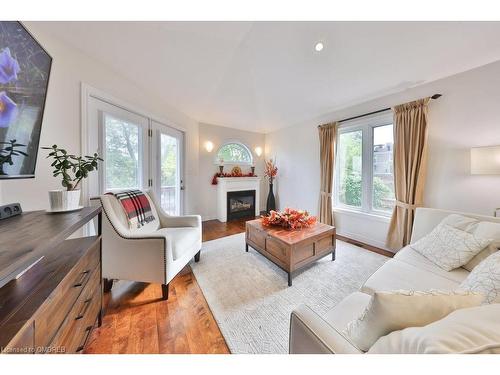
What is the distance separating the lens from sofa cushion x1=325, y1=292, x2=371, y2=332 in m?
0.91

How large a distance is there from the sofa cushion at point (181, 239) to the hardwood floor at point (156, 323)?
1.19 ft

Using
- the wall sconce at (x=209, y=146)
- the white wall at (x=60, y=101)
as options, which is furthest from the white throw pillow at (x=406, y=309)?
the wall sconce at (x=209, y=146)

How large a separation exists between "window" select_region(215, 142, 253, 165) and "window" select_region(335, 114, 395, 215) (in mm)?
2269

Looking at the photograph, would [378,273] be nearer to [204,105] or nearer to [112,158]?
[112,158]

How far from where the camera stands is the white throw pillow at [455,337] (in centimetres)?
43

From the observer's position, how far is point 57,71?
154 cm

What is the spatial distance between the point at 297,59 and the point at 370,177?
209cm

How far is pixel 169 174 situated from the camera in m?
3.17

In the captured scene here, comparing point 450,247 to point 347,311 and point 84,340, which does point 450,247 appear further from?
point 84,340

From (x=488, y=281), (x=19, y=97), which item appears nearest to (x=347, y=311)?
(x=488, y=281)

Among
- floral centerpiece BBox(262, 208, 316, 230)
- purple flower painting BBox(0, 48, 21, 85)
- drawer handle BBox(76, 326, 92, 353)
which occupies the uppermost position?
purple flower painting BBox(0, 48, 21, 85)

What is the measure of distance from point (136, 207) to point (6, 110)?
46.9 inches

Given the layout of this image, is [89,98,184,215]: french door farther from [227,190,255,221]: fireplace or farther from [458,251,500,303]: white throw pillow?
[458,251,500,303]: white throw pillow

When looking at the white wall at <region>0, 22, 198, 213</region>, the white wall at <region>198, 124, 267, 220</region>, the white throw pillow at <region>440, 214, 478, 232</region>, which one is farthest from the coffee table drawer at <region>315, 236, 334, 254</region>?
the white wall at <region>198, 124, 267, 220</region>
